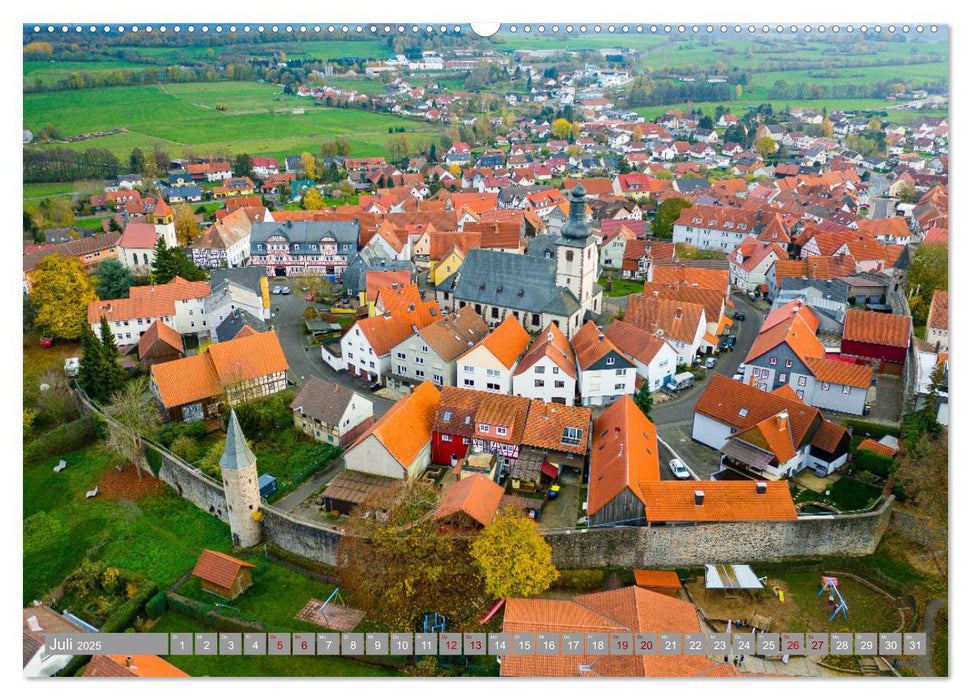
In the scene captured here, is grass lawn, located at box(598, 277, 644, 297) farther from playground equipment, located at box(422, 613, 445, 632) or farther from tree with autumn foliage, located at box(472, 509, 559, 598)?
playground equipment, located at box(422, 613, 445, 632)

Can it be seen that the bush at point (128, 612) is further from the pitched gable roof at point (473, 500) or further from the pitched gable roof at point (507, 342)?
the pitched gable roof at point (507, 342)

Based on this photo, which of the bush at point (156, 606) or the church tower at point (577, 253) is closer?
the bush at point (156, 606)

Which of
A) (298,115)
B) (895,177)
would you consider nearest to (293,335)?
(298,115)

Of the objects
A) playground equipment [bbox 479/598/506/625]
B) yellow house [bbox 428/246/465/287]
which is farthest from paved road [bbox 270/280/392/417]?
playground equipment [bbox 479/598/506/625]

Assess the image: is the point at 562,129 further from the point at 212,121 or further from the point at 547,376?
the point at 547,376

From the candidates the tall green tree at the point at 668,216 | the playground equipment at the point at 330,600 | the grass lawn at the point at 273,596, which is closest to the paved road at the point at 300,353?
the grass lawn at the point at 273,596
